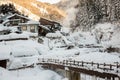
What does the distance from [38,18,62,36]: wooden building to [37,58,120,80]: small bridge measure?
29375 millimetres

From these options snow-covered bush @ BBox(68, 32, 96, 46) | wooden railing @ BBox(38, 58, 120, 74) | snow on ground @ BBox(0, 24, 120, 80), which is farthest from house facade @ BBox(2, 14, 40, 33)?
wooden railing @ BBox(38, 58, 120, 74)

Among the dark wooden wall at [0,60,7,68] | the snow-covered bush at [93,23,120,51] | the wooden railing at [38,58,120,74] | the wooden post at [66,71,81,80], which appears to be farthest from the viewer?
the snow-covered bush at [93,23,120,51]

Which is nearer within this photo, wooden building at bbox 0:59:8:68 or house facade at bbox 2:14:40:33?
wooden building at bbox 0:59:8:68

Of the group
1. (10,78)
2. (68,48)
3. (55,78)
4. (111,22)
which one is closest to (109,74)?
(55,78)

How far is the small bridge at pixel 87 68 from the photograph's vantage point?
28.0m

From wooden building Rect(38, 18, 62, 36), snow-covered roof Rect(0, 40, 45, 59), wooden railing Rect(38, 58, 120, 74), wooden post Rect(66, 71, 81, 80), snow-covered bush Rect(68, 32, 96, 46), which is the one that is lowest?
wooden post Rect(66, 71, 81, 80)

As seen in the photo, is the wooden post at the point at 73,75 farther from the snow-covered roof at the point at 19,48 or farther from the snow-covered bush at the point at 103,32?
the snow-covered bush at the point at 103,32

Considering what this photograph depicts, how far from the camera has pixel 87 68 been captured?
107 ft

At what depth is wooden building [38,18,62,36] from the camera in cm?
7700

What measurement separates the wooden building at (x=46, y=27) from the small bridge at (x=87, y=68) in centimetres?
2937

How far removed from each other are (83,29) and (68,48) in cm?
3206

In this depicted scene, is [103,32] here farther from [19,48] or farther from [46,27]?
[19,48]

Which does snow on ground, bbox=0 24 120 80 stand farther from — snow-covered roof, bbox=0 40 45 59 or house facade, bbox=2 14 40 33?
house facade, bbox=2 14 40 33

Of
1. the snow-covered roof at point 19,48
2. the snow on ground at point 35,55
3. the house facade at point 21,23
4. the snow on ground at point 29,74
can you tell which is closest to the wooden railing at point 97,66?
the snow on ground at point 29,74
